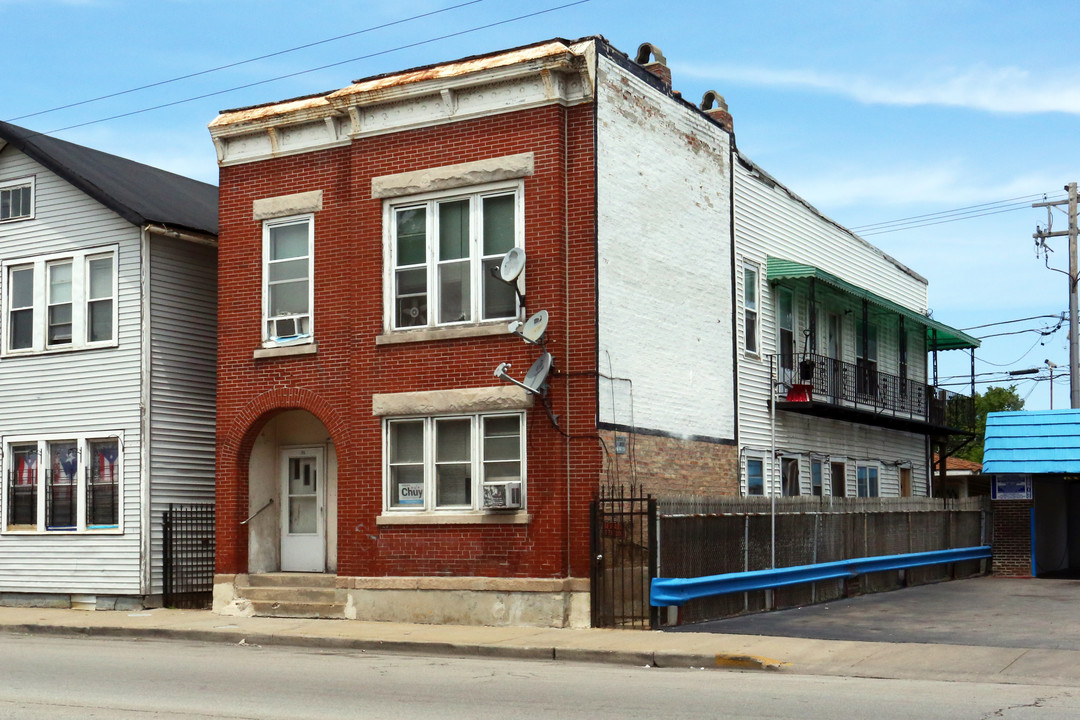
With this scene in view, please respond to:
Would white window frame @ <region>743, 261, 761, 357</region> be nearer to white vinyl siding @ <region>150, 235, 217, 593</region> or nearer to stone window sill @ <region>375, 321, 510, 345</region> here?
stone window sill @ <region>375, 321, 510, 345</region>

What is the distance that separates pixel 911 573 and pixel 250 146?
14.9m

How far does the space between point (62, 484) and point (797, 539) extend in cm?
1292

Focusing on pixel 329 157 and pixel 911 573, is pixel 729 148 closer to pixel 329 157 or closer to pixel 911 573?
pixel 329 157

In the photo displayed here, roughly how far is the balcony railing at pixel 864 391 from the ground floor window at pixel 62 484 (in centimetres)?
1223

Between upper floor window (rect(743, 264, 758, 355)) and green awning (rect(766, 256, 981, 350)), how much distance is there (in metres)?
0.52

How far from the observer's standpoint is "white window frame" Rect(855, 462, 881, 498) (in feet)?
94.4

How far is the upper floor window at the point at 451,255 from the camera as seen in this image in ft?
62.7

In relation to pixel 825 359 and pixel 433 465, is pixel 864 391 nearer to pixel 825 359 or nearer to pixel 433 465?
pixel 825 359

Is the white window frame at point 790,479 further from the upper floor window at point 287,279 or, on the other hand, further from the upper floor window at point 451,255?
the upper floor window at point 287,279

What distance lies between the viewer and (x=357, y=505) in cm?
1989

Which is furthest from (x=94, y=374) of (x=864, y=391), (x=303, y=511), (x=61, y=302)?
(x=864, y=391)

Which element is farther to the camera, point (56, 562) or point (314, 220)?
point (56, 562)

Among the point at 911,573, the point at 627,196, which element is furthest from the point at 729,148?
the point at 911,573

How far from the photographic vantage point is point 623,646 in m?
15.3
